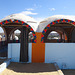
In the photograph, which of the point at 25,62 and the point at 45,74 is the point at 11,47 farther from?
the point at 45,74

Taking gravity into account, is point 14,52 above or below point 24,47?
below

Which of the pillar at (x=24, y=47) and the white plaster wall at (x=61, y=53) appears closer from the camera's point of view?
the pillar at (x=24, y=47)

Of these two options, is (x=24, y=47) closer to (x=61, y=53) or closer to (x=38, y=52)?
(x=38, y=52)

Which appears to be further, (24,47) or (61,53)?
(61,53)

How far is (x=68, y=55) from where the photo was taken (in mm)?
8180

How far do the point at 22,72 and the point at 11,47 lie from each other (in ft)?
8.90

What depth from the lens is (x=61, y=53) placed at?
8.13 meters

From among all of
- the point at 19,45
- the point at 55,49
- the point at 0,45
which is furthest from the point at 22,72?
the point at 0,45

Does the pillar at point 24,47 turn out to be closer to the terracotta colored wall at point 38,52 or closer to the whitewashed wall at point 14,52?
the whitewashed wall at point 14,52

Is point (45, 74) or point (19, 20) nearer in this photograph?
point (45, 74)

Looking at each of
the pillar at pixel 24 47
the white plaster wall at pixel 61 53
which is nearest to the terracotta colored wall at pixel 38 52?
the white plaster wall at pixel 61 53

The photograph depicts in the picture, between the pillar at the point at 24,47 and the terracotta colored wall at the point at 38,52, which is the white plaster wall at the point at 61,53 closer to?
the terracotta colored wall at the point at 38,52

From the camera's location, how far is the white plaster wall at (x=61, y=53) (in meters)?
8.05

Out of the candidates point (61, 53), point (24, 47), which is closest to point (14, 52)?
point (24, 47)
